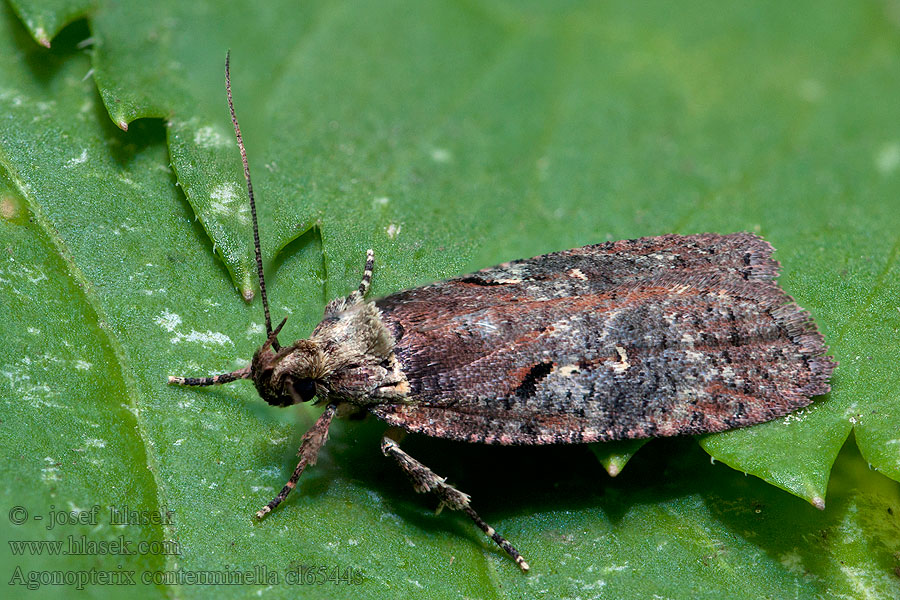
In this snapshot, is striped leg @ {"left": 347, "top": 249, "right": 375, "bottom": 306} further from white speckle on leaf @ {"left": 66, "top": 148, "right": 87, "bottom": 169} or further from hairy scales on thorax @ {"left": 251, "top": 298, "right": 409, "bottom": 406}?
white speckle on leaf @ {"left": 66, "top": 148, "right": 87, "bottom": 169}

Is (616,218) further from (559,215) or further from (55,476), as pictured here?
(55,476)

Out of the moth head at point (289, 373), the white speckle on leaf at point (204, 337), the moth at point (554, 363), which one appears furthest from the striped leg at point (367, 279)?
the white speckle on leaf at point (204, 337)

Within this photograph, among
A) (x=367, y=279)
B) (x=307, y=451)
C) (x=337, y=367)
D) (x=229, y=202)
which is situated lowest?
(x=307, y=451)

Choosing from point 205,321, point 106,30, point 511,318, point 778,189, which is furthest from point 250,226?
point 778,189

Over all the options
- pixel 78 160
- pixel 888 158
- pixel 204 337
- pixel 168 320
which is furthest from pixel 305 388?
pixel 888 158

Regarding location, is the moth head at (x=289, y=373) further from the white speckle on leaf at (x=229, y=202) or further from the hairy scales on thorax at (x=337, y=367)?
the white speckle on leaf at (x=229, y=202)

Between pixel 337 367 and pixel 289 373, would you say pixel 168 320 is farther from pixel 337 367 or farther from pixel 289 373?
pixel 337 367
